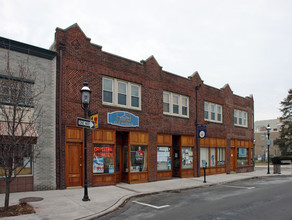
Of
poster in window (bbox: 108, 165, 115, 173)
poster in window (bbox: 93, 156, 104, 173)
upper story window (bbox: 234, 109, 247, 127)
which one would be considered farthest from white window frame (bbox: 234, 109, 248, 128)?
poster in window (bbox: 93, 156, 104, 173)

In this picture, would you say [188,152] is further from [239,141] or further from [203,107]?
[239,141]

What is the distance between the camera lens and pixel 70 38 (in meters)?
13.5

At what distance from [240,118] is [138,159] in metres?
14.1

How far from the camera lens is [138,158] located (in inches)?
637

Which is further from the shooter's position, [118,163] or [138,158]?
[138,158]

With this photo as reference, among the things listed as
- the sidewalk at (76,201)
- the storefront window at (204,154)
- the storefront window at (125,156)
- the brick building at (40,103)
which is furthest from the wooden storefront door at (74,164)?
the storefront window at (204,154)

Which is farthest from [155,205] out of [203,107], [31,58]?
[203,107]

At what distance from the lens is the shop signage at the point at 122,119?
48.0 feet

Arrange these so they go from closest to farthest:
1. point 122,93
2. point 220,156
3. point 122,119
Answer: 1. point 122,119
2. point 122,93
3. point 220,156

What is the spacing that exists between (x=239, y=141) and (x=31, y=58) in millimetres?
19973

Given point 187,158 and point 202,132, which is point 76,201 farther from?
point 202,132

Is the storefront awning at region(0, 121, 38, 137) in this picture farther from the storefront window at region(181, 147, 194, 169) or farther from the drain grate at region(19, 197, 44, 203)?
the storefront window at region(181, 147, 194, 169)

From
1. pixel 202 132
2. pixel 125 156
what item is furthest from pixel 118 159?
pixel 202 132

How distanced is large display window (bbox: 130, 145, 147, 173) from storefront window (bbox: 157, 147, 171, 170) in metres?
1.26
